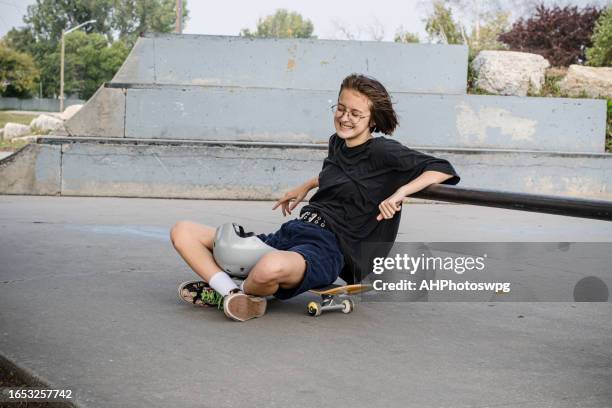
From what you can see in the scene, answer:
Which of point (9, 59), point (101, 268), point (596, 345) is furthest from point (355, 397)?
point (9, 59)

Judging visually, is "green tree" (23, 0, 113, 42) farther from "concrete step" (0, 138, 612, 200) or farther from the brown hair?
the brown hair

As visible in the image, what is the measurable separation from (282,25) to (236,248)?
126m

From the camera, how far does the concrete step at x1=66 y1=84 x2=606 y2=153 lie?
33.3ft

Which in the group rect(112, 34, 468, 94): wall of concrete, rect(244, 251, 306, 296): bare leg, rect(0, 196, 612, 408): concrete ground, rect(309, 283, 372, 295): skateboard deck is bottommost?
rect(0, 196, 612, 408): concrete ground

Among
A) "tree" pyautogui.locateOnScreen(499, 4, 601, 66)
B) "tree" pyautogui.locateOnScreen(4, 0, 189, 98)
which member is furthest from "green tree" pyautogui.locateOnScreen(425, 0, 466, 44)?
"tree" pyautogui.locateOnScreen(4, 0, 189, 98)

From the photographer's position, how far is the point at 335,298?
3.91 metres

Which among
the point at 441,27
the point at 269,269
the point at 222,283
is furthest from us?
the point at 441,27

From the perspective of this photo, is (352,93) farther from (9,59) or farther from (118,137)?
(9,59)

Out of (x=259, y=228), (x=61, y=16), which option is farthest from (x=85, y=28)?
(x=259, y=228)

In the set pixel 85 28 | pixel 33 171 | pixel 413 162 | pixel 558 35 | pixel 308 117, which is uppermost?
pixel 85 28

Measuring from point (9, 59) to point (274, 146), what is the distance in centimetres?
5576

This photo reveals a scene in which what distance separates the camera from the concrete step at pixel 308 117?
33.3 ft

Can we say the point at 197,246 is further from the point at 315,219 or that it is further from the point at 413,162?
the point at 413,162

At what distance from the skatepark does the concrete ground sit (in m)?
0.01
